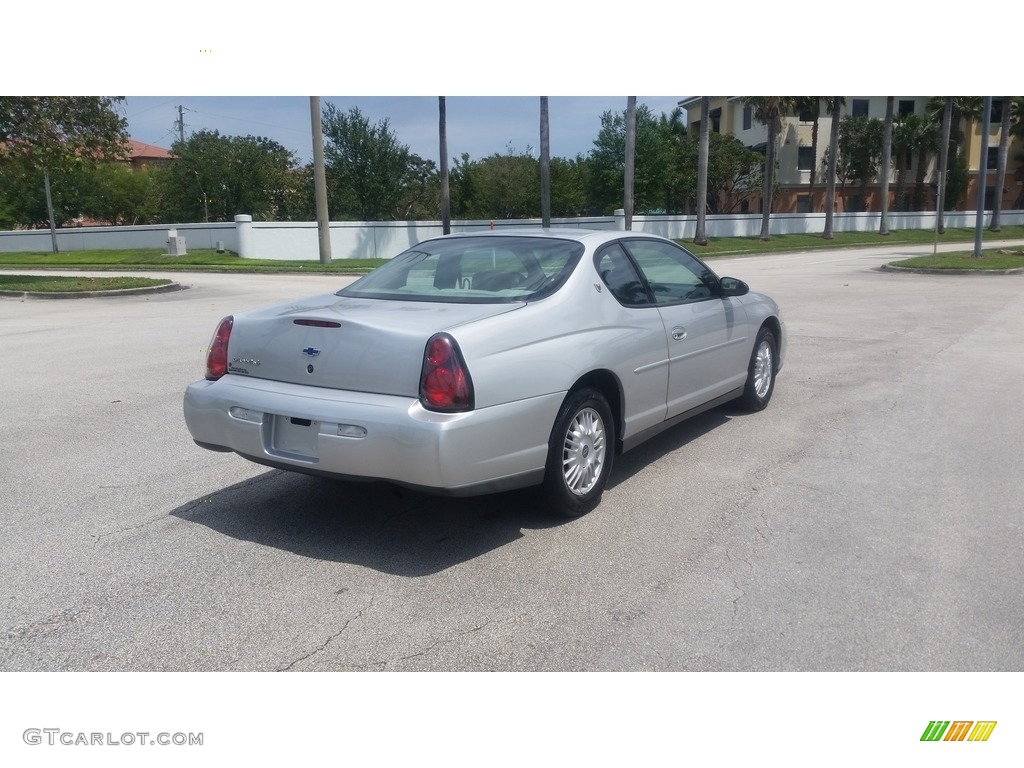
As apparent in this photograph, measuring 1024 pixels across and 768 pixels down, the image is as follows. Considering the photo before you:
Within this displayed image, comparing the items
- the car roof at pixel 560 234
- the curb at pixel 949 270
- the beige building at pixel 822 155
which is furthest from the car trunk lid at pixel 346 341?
the beige building at pixel 822 155

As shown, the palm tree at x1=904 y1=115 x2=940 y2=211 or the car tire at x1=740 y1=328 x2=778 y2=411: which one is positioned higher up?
the palm tree at x1=904 y1=115 x2=940 y2=211

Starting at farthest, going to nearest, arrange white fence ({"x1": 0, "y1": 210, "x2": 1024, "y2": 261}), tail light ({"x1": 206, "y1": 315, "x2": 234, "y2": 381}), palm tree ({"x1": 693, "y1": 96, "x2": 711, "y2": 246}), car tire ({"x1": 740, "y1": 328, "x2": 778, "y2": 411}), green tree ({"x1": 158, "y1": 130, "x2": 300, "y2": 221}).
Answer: green tree ({"x1": 158, "y1": 130, "x2": 300, "y2": 221})
palm tree ({"x1": 693, "y1": 96, "x2": 711, "y2": 246})
white fence ({"x1": 0, "y1": 210, "x2": 1024, "y2": 261})
car tire ({"x1": 740, "y1": 328, "x2": 778, "y2": 411})
tail light ({"x1": 206, "y1": 315, "x2": 234, "y2": 381})

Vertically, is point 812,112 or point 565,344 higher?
point 812,112

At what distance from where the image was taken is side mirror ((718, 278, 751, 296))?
6.57 meters

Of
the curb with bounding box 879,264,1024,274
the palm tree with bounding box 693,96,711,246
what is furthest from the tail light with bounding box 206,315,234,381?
the palm tree with bounding box 693,96,711,246

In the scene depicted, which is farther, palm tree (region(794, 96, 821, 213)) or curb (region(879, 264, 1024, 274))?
palm tree (region(794, 96, 821, 213))

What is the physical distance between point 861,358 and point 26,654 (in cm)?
907

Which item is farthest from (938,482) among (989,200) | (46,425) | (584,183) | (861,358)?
(989,200)

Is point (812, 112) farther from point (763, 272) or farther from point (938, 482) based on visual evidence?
point (938, 482)

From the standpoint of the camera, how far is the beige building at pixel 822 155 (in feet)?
203

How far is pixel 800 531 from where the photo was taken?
476cm

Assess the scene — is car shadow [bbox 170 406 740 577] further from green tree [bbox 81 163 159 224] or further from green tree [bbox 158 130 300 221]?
green tree [bbox 81 163 159 224]

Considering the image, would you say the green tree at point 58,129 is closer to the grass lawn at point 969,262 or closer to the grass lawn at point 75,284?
the grass lawn at point 75,284

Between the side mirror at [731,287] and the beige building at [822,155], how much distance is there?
188 ft
